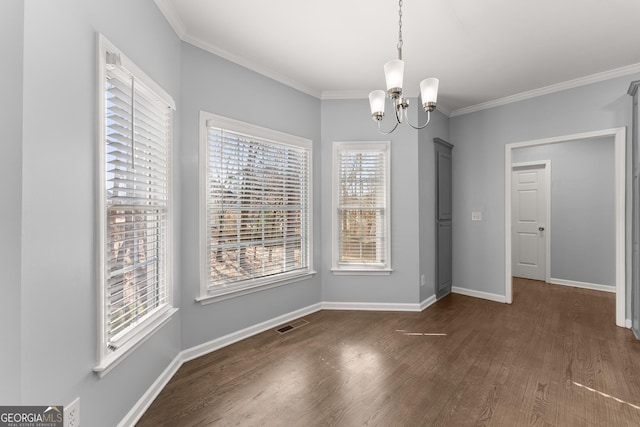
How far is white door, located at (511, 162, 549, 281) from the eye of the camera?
5051 millimetres

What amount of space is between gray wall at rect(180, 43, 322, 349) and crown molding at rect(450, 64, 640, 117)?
2.50m

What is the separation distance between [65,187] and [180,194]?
3.76ft

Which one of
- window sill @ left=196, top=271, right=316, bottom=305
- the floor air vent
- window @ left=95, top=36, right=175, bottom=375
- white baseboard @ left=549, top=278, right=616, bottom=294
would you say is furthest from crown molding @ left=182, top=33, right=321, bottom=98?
white baseboard @ left=549, top=278, right=616, bottom=294

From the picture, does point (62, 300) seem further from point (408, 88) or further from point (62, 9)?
point (408, 88)

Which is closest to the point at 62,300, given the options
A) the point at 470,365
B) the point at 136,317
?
the point at 136,317

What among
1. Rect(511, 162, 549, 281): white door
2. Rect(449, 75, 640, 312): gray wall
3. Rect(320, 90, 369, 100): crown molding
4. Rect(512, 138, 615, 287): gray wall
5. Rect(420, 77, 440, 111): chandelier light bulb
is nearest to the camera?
Rect(420, 77, 440, 111): chandelier light bulb

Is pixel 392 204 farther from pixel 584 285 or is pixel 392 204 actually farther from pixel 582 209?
pixel 584 285

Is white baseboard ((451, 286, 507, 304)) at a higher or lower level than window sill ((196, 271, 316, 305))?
lower

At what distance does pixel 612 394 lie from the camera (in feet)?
6.44

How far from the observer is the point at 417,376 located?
7.20 ft

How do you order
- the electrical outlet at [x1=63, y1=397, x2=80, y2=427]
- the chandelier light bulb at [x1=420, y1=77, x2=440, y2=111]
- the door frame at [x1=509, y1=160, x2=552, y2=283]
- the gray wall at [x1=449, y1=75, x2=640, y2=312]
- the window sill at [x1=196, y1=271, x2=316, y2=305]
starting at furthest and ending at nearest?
1. the door frame at [x1=509, y1=160, x2=552, y2=283]
2. the gray wall at [x1=449, y1=75, x2=640, y2=312]
3. the window sill at [x1=196, y1=271, x2=316, y2=305]
4. the chandelier light bulb at [x1=420, y1=77, x2=440, y2=111]
5. the electrical outlet at [x1=63, y1=397, x2=80, y2=427]

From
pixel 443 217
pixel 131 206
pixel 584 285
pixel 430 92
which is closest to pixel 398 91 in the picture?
pixel 430 92

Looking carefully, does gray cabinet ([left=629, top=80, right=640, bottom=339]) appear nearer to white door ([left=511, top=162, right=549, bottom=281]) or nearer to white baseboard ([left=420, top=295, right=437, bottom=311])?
white baseboard ([left=420, top=295, right=437, bottom=311])

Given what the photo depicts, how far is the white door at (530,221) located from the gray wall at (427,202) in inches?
93.8
